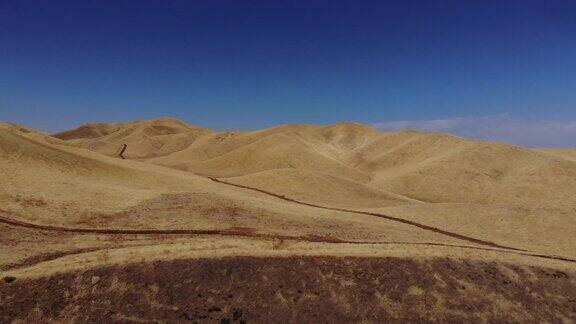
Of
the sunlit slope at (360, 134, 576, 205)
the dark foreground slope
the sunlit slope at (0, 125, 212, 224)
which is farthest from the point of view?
the sunlit slope at (360, 134, 576, 205)

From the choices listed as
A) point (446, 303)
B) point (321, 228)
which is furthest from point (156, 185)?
point (446, 303)

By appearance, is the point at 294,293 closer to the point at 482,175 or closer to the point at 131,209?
the point at 131,209

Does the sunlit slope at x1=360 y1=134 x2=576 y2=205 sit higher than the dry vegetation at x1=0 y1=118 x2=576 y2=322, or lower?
higher

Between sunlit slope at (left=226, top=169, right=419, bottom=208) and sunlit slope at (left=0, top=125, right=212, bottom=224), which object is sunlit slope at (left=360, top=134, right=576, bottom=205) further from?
sunlit slope at (left=0, top=125, right=212, bottom=224)

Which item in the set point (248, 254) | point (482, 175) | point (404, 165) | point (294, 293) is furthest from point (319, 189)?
point (404, 165)

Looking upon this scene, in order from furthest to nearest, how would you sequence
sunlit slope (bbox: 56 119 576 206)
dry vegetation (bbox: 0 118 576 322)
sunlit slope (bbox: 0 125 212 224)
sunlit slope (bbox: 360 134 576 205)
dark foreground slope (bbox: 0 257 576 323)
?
sunlit slope (bbox: 360 134 576 205) < sunlit slope (bbox: 56 119 576 206) < sunlit slope (bbox: 0 125 212 224) < dry vegetation (bbox: 0 118 576 322) < dark foreground slope (bbox: 0 257 576 323)

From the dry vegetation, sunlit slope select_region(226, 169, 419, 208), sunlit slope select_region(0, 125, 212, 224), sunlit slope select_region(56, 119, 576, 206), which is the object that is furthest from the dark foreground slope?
sunlit slope select_region(56, 119, 576, 206)

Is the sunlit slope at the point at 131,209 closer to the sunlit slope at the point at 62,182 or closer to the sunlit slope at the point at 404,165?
the sunlit slope at the point at 62,182

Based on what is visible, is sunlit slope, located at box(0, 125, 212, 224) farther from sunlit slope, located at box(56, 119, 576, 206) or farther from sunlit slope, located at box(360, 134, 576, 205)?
sunlit slope, located at box(360, 134, 576, 205)

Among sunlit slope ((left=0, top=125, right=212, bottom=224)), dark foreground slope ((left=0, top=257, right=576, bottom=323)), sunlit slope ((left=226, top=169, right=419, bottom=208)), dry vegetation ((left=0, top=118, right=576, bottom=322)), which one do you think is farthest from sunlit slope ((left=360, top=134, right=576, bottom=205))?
dark foreground slope ((left=0, top=257, right=576, bottom=323))

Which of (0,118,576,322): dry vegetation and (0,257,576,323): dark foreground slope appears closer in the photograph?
(0,257,576,323): dark foreground slope
